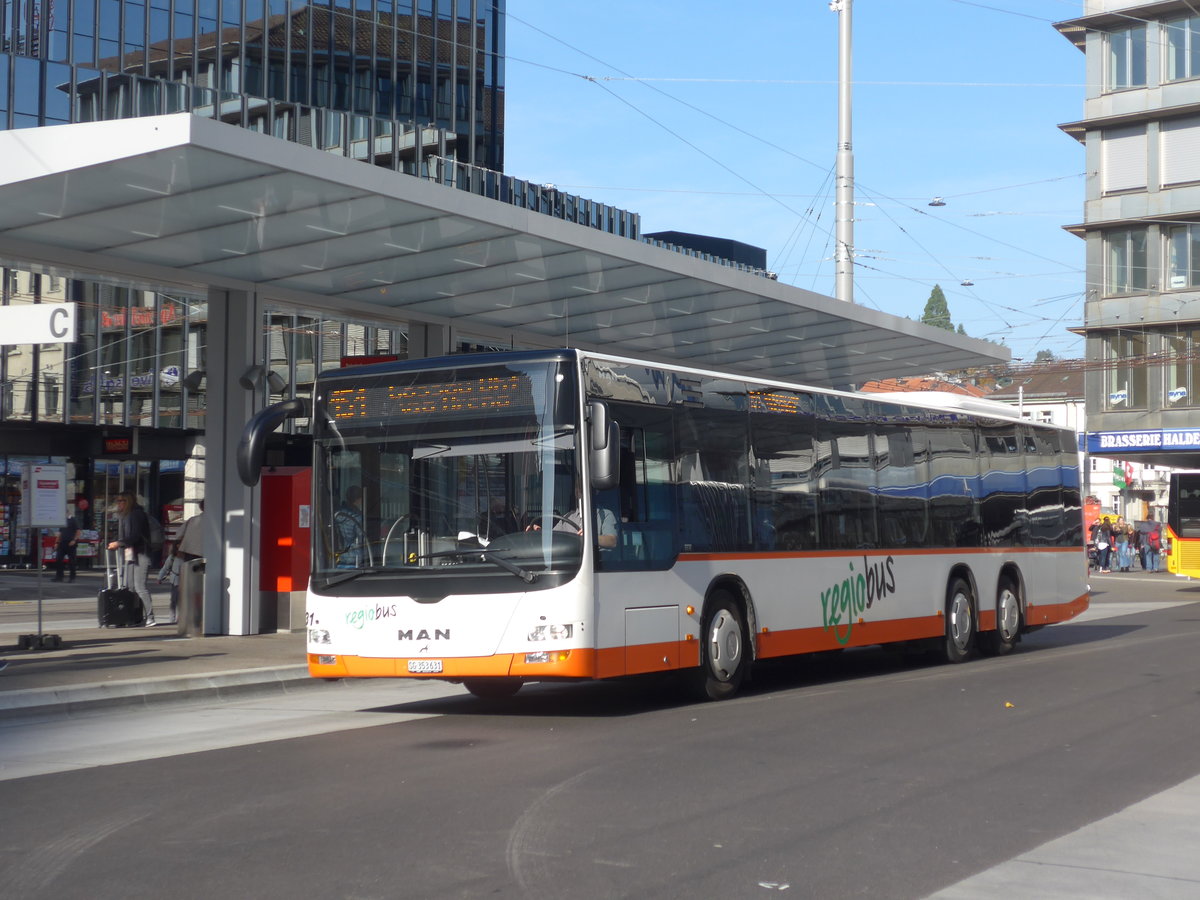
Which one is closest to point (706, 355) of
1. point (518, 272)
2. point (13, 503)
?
point (518, 272)

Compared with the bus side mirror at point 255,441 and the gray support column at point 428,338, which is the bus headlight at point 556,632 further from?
the gray support column at point 428,338

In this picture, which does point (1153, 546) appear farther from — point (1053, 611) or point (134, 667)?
point (134, 667)

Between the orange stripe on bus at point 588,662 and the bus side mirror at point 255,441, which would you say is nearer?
the orange stripe on bus at point 588,662

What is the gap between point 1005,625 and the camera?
18.3 metres

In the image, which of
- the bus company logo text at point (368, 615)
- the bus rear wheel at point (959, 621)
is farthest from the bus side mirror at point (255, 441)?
the bus rear wheel at point (959, 621)

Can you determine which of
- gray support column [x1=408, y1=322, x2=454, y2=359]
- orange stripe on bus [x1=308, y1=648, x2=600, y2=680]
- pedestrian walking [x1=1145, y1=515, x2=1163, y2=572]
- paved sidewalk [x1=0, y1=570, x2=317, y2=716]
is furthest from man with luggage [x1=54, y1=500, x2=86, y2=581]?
pedestrian walking [x1=1145, y1=515, x2=1163, y2=572]

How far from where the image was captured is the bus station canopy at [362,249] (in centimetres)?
1261

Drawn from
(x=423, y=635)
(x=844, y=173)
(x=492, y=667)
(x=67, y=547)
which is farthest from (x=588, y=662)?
(x=67, y=547)

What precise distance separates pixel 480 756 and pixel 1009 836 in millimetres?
3692

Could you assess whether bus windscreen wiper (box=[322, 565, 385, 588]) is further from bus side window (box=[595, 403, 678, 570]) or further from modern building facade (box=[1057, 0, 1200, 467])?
modern building facade (box=[1057, 0, 1200, 467])

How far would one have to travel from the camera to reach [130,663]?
573 inches

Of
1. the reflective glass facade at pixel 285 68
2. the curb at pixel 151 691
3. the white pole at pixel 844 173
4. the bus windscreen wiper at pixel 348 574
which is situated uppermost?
the reflective glass facade at pixel 285 68

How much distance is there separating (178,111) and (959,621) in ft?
97.8

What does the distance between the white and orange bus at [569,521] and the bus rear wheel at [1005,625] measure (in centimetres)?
374
